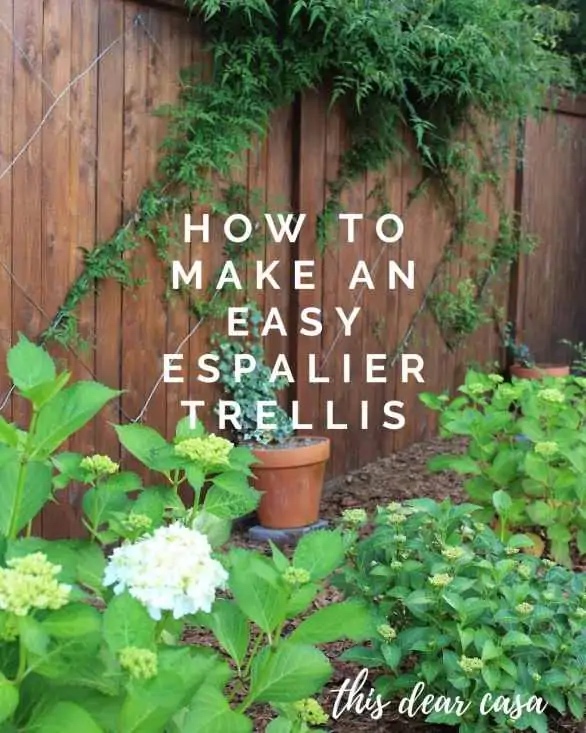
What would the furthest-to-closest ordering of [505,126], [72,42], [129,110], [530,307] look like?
[530,307]
[505,126]
[129,110]
[72,42]

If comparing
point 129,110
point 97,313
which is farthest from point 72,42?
point 97,313

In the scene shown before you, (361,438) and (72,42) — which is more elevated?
(72,42)

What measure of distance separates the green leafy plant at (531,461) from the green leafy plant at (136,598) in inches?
59.0

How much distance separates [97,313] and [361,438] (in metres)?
1.84

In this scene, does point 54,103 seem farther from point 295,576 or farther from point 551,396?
point 295,576

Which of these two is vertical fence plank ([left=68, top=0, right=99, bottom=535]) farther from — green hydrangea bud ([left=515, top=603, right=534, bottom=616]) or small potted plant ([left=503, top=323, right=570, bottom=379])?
small potted plant ([left=503, top=323, right=570, bottom=379])

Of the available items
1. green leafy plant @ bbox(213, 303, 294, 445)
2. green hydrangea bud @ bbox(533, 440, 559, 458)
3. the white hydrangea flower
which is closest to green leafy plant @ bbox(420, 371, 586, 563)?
green hydrangea bud @ bbox(533, 440, 559, 458)

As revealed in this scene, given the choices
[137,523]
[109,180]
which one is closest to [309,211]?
[109,180]

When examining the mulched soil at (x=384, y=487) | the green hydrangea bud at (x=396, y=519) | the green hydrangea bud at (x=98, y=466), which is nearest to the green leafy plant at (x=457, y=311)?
the mulched soil at (x=384, y=487)

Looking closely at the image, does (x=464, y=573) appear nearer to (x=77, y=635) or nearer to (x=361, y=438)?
(x=77, y=635)

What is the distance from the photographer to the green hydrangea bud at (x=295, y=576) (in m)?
1.25

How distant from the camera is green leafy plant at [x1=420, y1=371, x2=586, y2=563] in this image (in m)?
2.93

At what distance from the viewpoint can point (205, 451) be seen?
4.34 ft

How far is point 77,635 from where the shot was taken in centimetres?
102
